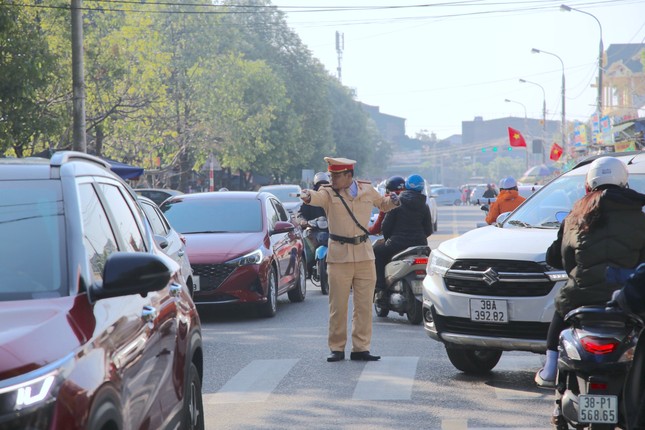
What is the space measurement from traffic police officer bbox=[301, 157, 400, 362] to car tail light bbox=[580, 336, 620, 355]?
4.82 metres

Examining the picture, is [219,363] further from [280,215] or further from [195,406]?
[280,215]

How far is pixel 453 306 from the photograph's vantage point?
9148 millimetres

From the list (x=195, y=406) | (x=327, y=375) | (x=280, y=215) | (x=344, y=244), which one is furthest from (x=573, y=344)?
(x=280, y=215)

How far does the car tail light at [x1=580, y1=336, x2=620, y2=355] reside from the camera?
597 centimetres

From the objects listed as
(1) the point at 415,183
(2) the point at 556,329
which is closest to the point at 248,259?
(1) the point at 415,183

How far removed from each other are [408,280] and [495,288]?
494 cm

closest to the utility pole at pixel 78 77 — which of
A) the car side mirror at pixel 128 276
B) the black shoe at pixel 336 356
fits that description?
the black shoe at pixel 336 356

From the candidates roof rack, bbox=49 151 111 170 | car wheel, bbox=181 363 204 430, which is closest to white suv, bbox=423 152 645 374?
car wheel, bbox=181 363 204 430

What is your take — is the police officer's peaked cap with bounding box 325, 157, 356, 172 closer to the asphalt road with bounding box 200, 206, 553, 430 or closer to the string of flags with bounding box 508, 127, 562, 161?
the asphalt road with bounding box 200, 206, 553, 430

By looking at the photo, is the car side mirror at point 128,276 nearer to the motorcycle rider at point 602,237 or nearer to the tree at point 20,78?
the motorcycle rider at point 602,237

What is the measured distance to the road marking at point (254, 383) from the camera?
8.91m

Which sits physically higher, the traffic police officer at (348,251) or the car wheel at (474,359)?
the traffic police officer at (348,251)

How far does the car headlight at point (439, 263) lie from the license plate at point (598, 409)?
10.9ft

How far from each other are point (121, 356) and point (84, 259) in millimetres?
408
